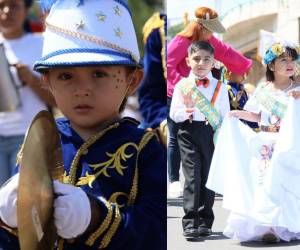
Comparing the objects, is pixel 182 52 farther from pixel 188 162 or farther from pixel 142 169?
pixel 142 169

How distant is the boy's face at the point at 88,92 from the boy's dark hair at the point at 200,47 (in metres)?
0.65

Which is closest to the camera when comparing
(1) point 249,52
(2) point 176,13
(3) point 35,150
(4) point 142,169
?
(3) point 35,150

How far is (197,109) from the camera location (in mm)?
3076

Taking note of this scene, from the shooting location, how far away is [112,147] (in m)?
2.43

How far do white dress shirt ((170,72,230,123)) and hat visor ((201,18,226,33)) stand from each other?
6.1 inches

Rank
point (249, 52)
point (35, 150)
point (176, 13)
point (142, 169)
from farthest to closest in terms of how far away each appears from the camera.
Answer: point (249, 52) → point (176, 13) → point (142, 169) → point (35, 150)

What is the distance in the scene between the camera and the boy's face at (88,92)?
2385 millimetres

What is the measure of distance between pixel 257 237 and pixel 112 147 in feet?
3.19

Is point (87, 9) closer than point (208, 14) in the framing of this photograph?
Yes

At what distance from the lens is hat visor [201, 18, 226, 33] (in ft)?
9.86

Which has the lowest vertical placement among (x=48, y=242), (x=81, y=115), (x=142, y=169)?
(x=48, y=242)

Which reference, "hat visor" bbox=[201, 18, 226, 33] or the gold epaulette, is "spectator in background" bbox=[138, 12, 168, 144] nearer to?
the gold epaulette

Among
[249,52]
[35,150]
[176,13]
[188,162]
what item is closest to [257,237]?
[188,162]

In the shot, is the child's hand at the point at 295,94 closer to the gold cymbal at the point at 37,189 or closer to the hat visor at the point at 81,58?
the hat visor at the point at 81,58
